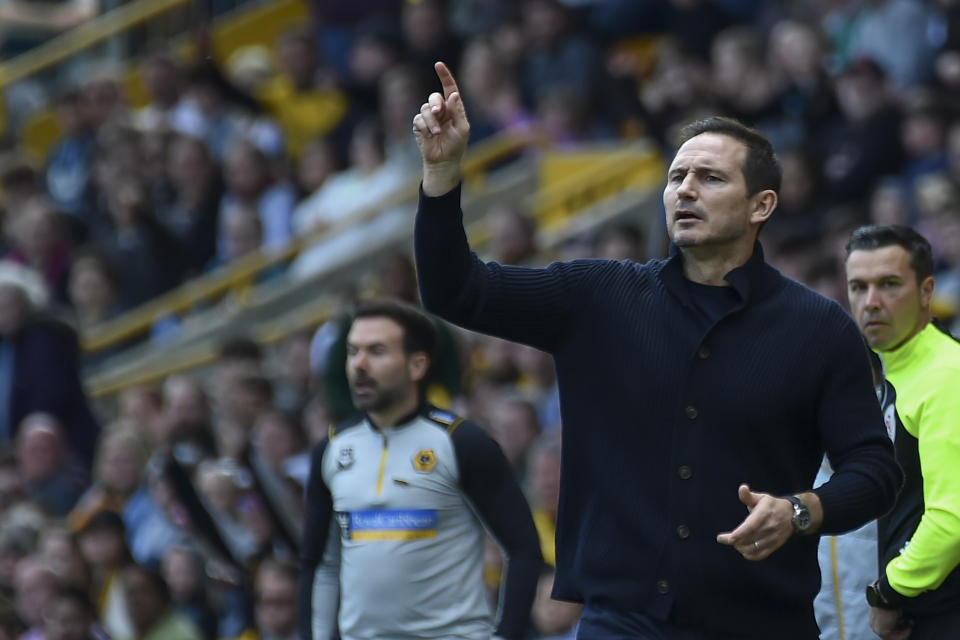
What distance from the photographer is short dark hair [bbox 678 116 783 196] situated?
4.97 m

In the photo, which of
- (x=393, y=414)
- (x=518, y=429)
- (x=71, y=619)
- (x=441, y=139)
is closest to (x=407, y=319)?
(x=393, y=414)

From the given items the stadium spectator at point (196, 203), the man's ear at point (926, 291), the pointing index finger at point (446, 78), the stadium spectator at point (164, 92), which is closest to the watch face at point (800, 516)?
the pointing index finger at point (446, 78)

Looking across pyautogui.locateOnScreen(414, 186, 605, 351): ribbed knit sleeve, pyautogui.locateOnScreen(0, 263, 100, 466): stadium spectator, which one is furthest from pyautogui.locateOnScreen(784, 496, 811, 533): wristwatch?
pyautogui.locateOnScreen(0, 263, 100, 466): stadium spectator

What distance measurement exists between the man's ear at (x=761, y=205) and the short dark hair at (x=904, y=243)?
85cm

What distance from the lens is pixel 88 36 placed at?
2208 cm

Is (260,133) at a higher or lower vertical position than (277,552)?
higher

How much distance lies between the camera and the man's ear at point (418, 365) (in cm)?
699

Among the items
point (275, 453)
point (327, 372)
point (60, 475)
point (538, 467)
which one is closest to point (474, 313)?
point (327, 372)

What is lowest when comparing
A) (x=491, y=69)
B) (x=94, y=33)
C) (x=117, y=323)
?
(x=117, y=323)

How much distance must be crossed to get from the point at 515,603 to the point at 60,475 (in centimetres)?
600

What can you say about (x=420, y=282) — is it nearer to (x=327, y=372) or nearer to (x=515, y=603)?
(x=515, y=603)

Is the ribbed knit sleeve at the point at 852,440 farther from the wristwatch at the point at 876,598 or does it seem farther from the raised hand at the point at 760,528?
the wristwatch at the point at 876,598

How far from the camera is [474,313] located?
15.7ft

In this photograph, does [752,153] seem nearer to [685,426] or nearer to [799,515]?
[685,426]
